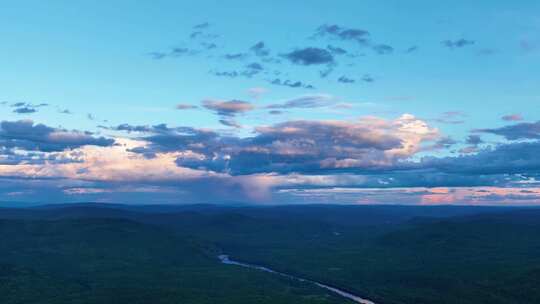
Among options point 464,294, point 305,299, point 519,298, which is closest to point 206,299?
point 305,299

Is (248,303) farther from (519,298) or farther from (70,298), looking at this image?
(519,298)

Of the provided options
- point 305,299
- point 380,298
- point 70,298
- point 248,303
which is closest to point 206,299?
point 248,303

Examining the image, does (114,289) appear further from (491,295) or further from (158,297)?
(491,295)

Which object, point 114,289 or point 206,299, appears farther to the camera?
point 114,289

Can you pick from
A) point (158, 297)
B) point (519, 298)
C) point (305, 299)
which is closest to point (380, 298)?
point (305, 299)

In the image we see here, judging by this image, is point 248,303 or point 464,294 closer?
point 248,303

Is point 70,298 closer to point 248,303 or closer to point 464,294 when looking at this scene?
point 248,303

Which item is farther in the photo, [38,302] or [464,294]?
[464,294]
